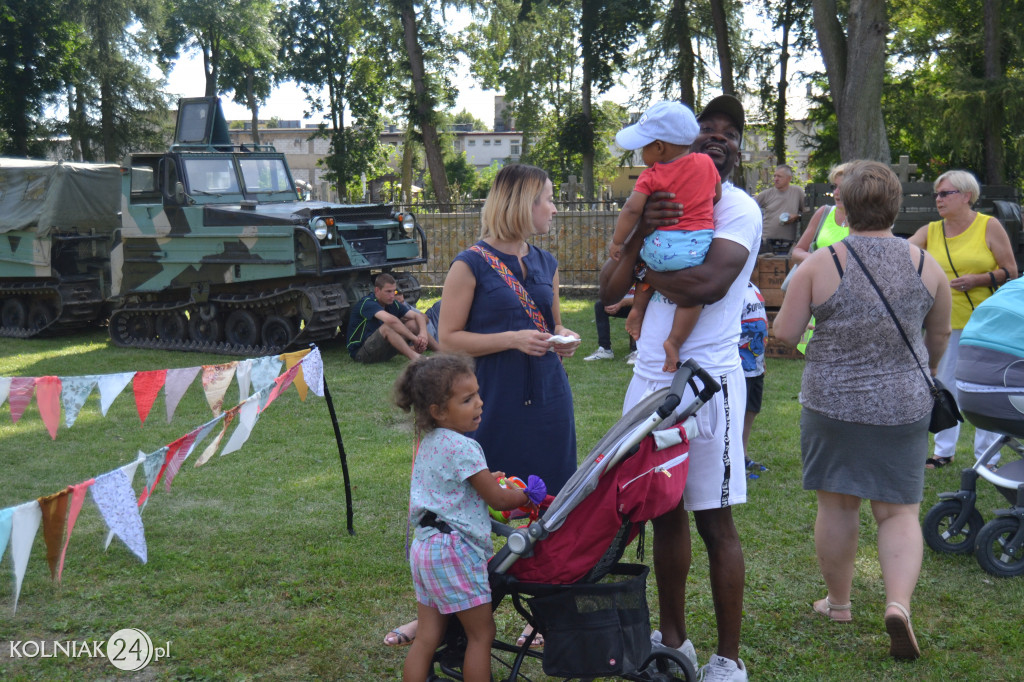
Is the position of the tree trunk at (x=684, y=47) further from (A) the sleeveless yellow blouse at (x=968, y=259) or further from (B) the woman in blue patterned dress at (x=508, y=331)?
(B) the woman in blue patterned dress at (x=508, y=331)

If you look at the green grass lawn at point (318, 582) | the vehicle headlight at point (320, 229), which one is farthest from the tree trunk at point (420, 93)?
the green grass lawn at point (318, 582)

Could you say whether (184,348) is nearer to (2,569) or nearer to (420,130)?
(2,569)

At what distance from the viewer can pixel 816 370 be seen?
3.83 meters

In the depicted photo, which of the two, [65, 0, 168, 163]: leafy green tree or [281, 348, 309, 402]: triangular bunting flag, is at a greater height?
[65, 0, 168, 163]: leafy green tree

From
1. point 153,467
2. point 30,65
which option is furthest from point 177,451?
point 30,65

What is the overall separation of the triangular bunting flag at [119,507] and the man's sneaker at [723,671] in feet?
7.22

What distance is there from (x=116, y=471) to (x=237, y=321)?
31.1ft

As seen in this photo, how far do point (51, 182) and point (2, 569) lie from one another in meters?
11.7

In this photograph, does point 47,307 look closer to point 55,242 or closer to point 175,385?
point 55,242

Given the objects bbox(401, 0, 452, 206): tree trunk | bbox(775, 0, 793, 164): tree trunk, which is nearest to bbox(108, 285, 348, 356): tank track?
bbox(401, 0, 452, 206): tree trunk

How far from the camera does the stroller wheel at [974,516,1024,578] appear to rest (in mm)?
4590

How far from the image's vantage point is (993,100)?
21.5m

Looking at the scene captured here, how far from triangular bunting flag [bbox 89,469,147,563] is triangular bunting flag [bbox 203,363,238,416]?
112 cm

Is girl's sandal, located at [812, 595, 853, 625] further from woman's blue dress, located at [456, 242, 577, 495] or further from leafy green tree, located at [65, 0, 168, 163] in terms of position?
leafy green tree, located at [65, 0, 168, 163]
